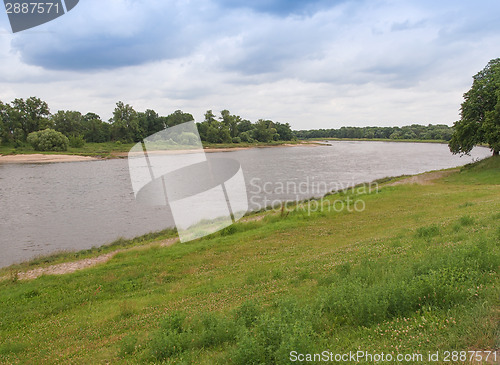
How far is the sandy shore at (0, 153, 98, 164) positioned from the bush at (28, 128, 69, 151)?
8.87m

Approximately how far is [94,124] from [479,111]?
13634 cm

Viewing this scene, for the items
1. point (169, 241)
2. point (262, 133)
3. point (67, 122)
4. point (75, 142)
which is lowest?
point (169, 241)

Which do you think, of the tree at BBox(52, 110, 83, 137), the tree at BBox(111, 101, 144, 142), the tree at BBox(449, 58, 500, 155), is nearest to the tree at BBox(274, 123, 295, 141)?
the tree at BBox(111, 101, 144, 142)

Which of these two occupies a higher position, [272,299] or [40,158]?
[40,158]

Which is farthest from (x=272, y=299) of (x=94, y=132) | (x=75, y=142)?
(x=94, y=132)

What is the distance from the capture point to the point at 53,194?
40156 mm

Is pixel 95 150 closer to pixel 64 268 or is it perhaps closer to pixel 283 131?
pixel 64 268

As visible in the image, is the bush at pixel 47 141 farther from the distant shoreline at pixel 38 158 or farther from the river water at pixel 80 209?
the river water at pixel 80 209

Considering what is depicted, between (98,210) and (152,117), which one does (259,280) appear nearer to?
(98,210)

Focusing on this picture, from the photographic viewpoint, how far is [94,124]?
13388cm

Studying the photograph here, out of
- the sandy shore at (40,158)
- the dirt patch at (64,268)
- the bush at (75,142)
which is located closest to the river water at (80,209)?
the dirt patch at (64,268)

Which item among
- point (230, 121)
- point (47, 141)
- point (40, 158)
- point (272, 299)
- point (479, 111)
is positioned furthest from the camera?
point (230, 121)

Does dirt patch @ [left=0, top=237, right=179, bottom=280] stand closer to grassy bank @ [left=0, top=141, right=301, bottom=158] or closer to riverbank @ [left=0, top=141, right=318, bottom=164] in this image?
riverbank @ [left=0, top=141, right=318, bottom=164]

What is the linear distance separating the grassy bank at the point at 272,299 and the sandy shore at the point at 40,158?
3362 inches
